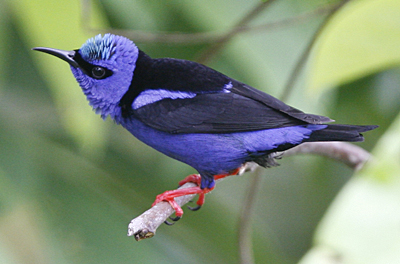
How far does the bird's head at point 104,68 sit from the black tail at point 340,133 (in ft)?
3.26

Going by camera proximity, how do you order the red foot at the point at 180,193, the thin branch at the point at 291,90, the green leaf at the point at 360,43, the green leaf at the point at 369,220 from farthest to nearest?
the thin branch at the point at 291,90 → the red foot at the point at 180,193 → the green leaf at the point at 360,43 → the green leaf at the point at 369,220

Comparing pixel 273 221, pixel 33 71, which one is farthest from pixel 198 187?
pixel 273 221

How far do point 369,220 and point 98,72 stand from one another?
1.72m

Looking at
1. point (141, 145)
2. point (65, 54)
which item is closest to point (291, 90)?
point (65, 54)

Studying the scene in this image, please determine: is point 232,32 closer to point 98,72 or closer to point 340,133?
point 98,72

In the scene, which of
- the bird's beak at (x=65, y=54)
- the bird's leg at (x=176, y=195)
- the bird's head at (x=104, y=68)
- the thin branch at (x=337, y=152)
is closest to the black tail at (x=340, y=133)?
the thin branch at (x=337, y=152)

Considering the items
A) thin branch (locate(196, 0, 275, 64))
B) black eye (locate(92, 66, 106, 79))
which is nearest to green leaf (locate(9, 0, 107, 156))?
black eye (locate(92, 66, 106, 79))

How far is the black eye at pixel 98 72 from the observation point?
7.96ft

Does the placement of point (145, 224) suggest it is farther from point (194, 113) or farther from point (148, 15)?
point (148, 15)

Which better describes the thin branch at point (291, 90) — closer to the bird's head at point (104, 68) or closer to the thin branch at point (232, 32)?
the thin branch at point (232, 32)

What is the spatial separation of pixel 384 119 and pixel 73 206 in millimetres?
2491

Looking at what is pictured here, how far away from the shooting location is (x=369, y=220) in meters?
1.04

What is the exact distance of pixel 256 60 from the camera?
2.84m

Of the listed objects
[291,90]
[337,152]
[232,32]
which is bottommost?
[337,152]
